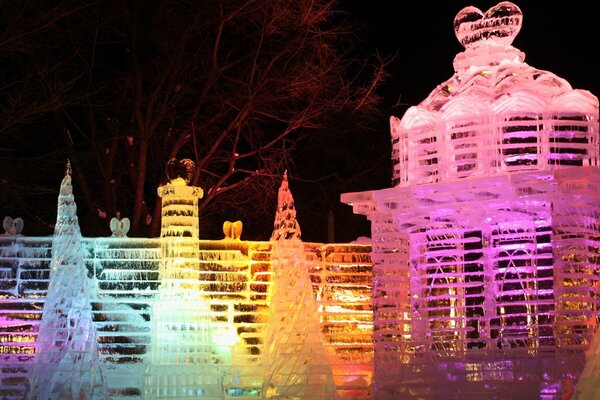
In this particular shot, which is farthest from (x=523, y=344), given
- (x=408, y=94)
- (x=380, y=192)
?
(x=408, y=94)

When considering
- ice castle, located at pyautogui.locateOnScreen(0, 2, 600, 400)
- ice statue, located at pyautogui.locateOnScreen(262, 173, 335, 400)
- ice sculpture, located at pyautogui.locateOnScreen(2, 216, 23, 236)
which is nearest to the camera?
ice castle, located at pyautogui.locateOnScreen(0, 2, 600, 400)

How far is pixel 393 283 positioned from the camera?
16.1 m

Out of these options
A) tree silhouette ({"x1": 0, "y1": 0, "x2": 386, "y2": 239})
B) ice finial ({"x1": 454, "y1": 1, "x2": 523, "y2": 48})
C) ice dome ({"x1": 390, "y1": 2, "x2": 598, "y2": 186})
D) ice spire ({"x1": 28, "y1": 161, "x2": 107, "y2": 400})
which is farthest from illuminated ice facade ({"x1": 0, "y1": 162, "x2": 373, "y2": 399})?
tree silhouette ({"x1": 0, "y1": 0, "x2": 386, "y2": 239})

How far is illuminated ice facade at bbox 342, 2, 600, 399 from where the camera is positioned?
14.6 metres

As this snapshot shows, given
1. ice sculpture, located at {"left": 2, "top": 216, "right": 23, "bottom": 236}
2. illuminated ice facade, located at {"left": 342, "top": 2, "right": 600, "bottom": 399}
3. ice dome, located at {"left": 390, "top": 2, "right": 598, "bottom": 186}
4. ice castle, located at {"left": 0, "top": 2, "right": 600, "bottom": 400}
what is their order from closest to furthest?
illuminated ice facade, located at {"left": 342, "top": 2, "right": 600, "bottom": 399} → ice castle, located at {"left": 0, "top": 2, "right": 600, "bottom": 400} → ice dome, located at {"left": 390, "top": 2, "right": 598, "bottom": 186} → ice sculpture, located at {"left": 2, "top": 216, "right": 23, "bottom": 236}

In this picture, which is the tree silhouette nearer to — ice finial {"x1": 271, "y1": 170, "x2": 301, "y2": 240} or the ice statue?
ice finial {"x1": 271, "y1": 170, "x2": 301, "y2": 240}

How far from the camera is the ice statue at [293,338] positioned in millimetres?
16203

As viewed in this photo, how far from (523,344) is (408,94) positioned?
51.9ft

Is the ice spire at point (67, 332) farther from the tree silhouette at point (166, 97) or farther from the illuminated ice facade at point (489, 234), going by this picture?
the tree silhouette at point (166, 97)

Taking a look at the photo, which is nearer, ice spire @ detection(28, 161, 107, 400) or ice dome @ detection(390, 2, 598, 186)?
ice dome @ detection(390, 2, 598, 186)

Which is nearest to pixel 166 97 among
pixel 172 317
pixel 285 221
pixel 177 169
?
pixel 177 169

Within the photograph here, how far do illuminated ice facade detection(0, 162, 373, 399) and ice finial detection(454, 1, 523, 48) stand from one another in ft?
10.3

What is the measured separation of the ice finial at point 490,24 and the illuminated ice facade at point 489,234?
0.02 meters

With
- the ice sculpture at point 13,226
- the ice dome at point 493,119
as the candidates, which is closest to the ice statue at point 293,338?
the ice dome at point 493,119
